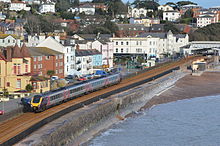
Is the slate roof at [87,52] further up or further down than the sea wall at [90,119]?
further up

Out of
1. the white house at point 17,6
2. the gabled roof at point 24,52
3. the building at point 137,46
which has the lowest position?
the gabled roof at point 24,52

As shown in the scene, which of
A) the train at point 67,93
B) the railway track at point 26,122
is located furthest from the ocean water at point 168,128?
the train at point 67,93

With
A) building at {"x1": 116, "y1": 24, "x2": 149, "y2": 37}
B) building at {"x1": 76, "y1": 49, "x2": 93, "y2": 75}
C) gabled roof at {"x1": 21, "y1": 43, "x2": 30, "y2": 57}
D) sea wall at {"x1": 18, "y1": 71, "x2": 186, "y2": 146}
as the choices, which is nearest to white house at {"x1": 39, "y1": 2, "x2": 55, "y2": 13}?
building at {"x1": 116, "y1": 24, "x2": 149, "y2": 37}

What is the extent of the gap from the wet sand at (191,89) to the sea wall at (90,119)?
150 centimetres

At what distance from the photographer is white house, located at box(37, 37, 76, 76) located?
66375 millimetres

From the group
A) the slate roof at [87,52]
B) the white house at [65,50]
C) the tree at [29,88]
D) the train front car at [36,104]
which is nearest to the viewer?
the train front car at [36,104]

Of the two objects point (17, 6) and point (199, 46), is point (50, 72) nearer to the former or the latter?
point (199, 46)

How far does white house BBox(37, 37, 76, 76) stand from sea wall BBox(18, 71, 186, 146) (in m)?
14.1

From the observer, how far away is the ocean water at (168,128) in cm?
3581

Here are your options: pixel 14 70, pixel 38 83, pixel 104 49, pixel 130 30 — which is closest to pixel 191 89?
pixel 104 49

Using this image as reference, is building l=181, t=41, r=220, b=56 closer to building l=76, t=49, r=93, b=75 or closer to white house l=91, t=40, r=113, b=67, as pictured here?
white house l=91, t=40, r=113, b=67

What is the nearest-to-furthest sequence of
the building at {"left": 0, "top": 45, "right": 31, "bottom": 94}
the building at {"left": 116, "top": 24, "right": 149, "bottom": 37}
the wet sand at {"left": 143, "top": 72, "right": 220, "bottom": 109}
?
the building at {"left": 0, "top": 45, "right": 31, "bottom": 94} < the wet sand at {"left": 143, "top": 72, "right": 220, "bottom": 109} < the building at {"left": 116, "top": 24, "right": 149, "bottom": 37}

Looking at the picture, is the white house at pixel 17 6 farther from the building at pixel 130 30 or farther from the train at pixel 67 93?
the train at pixel 67 93

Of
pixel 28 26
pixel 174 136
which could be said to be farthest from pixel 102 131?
pixel 28 26
